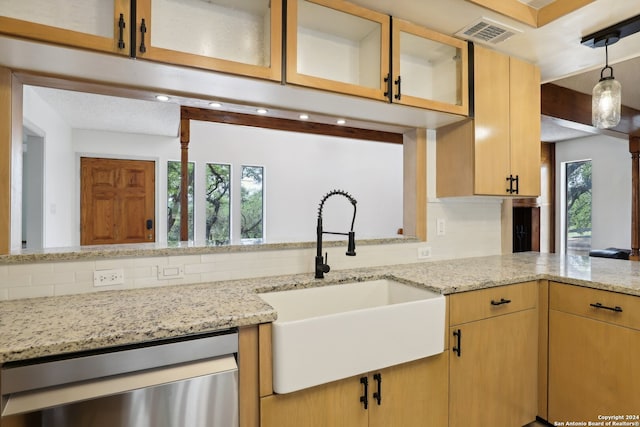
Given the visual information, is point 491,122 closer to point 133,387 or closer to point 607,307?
point 607,307

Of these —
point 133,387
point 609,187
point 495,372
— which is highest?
point 609,187

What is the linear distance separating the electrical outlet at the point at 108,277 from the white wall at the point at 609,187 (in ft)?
21.3

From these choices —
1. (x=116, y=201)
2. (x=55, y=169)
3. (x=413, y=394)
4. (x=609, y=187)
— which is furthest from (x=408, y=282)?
(x=609, y=187)

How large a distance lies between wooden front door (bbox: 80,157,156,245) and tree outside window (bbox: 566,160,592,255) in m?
7.05

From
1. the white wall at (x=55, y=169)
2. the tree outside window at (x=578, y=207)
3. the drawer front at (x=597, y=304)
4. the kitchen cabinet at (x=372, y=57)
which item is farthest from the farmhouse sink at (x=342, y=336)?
the tree outside window at (x=578, y=207)

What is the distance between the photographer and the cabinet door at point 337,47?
1479 mm

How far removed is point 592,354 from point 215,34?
224cm

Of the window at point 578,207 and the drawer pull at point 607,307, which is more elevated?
the window at point 578,207

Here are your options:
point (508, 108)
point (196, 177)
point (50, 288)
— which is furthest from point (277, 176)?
point (50, 288)

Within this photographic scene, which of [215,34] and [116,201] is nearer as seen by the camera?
[215,34]

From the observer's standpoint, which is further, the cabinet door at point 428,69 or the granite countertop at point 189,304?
the cabinet door at point 428,69

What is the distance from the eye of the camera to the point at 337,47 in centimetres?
167

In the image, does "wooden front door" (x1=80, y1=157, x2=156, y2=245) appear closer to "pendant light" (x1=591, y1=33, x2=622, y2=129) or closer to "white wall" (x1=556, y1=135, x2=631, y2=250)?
"pendant light" (x1=591, y1=33, x2=622, y2=129)

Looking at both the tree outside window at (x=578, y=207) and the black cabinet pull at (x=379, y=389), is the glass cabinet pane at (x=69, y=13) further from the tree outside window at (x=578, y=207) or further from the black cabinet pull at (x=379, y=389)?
the tree outside window at (x=578, y=207)
